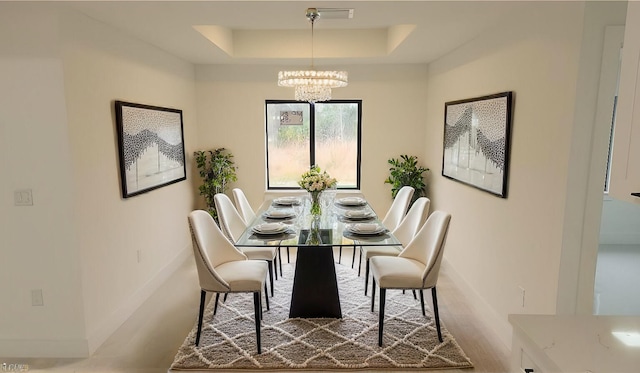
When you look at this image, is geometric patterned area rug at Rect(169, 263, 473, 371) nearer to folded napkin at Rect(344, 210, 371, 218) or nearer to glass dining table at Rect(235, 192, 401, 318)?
glass dining table at Rect(235, 192, 401, 318)

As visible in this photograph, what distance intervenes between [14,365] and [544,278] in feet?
11.3

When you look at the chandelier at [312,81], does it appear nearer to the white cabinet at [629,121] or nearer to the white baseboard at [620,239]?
the white cabinet at [629,121]

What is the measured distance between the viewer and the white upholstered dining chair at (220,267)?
8.71 feet

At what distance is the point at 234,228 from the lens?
382cm

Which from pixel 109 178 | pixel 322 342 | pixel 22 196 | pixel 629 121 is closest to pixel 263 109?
pixel 109 178

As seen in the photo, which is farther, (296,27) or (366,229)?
(296,27)

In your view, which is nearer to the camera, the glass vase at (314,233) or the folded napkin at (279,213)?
the glass vase at (314,233)

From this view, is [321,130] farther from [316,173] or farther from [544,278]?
[544,278]

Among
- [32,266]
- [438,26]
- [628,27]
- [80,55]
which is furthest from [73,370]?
[438,26]

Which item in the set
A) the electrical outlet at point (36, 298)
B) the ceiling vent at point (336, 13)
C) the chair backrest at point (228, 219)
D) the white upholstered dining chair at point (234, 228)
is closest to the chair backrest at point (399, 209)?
the white upholstered dining chair at point (234, 228)

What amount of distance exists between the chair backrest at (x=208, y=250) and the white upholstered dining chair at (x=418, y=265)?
3.64 ft

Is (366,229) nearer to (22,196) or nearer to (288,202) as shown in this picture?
(288,202)

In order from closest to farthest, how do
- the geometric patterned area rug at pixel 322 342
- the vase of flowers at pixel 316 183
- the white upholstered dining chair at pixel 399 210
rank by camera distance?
the geometric patterned area rug at pixel 322 342, the vase of flowers at pixel 316 183, the white upholstered dining chair at pixel 399 210

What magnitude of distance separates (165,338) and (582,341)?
8.76 ft
